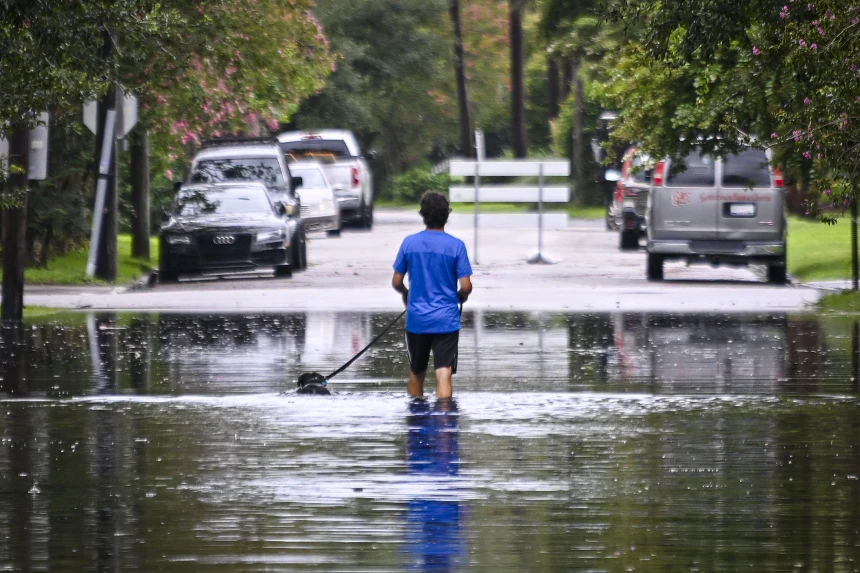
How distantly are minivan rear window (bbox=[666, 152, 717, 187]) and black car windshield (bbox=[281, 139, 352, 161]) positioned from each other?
17.4 metres

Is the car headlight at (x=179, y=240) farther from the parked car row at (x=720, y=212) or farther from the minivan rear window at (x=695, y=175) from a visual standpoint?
the minivan rear window at (x=695, y=175)

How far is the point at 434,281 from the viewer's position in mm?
11883

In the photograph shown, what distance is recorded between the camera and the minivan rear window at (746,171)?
25859 mm

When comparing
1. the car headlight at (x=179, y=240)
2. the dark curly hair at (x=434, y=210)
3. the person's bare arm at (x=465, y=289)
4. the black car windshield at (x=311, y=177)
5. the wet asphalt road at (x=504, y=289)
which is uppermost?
the black car windshield at (x=311, y=177)

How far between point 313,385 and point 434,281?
1430mm

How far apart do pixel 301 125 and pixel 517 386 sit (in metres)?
48.0

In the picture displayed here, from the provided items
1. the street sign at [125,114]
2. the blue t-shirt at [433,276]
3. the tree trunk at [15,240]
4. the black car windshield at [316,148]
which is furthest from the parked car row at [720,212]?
the black car windshield at [316,148]

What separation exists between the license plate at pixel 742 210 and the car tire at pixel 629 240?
8868mm

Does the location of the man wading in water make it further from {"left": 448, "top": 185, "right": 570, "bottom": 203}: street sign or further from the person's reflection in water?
{"left": 448, "top": 185, "right": 570, "bottom": 203}: street sign

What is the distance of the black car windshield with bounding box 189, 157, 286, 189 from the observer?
1176 inches

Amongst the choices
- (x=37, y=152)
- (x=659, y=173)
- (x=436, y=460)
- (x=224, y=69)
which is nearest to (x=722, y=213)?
(x=659, y=173)

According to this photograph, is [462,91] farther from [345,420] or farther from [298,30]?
[345,420]

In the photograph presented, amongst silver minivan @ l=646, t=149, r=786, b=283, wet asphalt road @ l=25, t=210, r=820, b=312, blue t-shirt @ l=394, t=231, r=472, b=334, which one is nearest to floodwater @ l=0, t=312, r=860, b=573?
blue t-shirt @ l=394, t=231, r=472, b=334

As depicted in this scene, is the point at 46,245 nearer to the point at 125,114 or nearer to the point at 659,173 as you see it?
the point at 125,114
